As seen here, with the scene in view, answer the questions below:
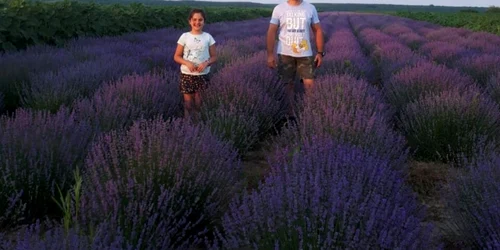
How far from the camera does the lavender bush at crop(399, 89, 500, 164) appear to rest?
4.13 metres

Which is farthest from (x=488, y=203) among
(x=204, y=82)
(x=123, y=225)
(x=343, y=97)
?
(x=204, y=82)

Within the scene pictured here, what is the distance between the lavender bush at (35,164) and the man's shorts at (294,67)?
2543 millimetres

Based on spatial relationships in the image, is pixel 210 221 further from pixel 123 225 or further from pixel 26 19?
pixel 26 19

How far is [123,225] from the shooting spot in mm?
2268

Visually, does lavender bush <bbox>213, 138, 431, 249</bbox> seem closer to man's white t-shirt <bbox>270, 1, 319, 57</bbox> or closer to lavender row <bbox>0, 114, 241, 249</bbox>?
lavender row <bbox>0, 114, 241, 249</bbox>

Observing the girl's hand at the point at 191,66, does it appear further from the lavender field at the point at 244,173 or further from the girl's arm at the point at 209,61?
the lavender field at the point at 244,173

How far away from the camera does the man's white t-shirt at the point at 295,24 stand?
16.6ft

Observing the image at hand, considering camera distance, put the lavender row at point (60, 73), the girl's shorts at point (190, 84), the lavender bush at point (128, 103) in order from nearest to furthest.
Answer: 1. the lavender bush at point (128, 103)
2. the girl's shorts at point (190, 84)
3. the lavender row at point (60, 73)

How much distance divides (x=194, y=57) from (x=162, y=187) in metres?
2.71

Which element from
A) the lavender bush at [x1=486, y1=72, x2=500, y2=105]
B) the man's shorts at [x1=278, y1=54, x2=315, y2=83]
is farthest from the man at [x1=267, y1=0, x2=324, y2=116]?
the lavender bush at [x1=486, y1=72, x2=500, y2=105]

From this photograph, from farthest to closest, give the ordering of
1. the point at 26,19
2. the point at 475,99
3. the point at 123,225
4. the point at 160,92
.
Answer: the point at 26,19 → the point at 160,92 → the point at 475,99 → the point at 123,225

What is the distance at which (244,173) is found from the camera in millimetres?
3850

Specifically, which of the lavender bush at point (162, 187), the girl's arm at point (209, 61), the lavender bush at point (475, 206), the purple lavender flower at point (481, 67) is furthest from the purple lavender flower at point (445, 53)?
the lavender bush at point (162, 187)

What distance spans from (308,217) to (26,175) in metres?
1.66
